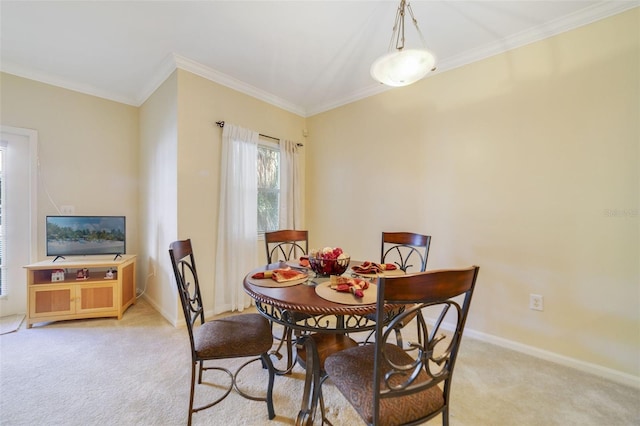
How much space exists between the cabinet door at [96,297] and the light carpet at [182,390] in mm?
367

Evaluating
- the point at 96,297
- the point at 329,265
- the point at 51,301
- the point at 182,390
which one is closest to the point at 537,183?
the point at 329,265

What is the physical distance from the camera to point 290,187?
3.41 m

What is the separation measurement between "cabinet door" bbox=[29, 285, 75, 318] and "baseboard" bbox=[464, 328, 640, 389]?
3895 mm

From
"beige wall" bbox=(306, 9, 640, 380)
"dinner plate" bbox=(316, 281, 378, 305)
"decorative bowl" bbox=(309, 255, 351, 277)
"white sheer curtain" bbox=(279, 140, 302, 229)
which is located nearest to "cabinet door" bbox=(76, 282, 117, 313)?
"white sheer curtain" bbox=(279, 140, 302, 229)

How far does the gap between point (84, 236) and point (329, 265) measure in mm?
2857

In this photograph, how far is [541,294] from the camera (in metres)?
2.01

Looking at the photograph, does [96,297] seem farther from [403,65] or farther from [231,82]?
[403,65]

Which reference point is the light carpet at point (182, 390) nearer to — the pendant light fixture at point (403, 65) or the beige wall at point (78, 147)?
the beige wall at point (78, 147)

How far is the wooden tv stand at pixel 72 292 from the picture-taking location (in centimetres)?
238

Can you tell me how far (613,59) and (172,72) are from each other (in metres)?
3.66

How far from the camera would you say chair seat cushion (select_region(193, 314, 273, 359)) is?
4.34 feet

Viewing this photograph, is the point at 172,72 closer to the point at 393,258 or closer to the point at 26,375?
the point at 26,375

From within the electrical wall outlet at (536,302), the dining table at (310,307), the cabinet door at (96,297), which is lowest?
the cabinet door at (96,297)

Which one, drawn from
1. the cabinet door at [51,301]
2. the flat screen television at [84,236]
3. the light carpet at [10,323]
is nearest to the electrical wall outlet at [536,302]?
the flat screen television at [84,236]
